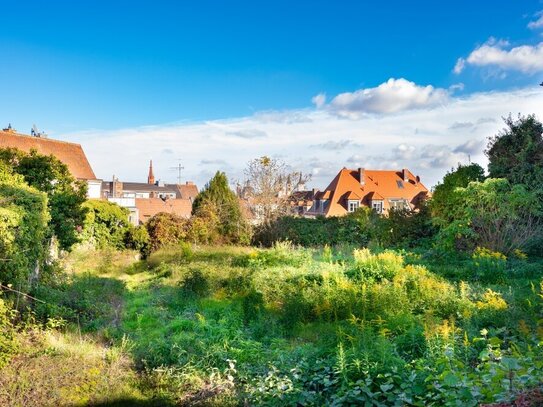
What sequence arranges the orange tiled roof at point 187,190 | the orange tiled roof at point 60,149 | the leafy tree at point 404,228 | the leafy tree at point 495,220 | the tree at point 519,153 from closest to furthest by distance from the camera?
the leafy tree at point 495,220
the tree at point 519,153
the leafy tree at point 404,228
the orange tiled roof at point 60,149
the orange tiled roof at point 187,190

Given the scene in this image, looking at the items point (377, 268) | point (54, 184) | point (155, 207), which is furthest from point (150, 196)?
point (377, 268)

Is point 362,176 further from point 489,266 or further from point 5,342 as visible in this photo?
point 5,342

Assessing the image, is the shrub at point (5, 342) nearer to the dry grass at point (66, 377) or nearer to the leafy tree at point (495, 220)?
the dry grass at point (66, 377)

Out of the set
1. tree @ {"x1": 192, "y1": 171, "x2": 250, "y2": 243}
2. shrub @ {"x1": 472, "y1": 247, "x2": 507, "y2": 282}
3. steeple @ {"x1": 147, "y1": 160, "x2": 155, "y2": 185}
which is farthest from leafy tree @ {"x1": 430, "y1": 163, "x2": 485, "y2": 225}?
steeple @ {"x1": 147, "y1": 160, "x2": 155, "y2": 185}

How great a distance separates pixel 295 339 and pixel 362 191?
27.6 meters

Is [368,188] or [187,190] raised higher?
[187,190]

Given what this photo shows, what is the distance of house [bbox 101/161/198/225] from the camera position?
35.2 meters

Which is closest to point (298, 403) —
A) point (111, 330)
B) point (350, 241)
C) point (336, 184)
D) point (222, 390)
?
point (222, 390)

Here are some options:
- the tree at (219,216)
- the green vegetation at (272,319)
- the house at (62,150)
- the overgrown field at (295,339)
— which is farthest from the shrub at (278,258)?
the house at (62,150)

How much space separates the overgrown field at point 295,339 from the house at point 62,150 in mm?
16973

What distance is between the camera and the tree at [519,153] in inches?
572

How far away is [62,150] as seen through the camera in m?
26.4

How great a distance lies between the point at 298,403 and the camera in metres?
4.37

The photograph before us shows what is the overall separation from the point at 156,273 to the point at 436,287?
784 cm
